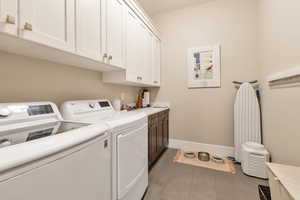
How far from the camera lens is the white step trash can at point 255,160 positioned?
178cm

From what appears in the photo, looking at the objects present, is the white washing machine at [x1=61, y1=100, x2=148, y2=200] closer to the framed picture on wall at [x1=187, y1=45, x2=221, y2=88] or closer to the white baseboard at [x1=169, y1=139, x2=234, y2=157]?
the white baseboard at [x1=169, y1=139, x2=234, y2=157]

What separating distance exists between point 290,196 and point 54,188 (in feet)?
3.68

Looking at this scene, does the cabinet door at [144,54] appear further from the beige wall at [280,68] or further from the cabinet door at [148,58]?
the beige wall at [280,68]

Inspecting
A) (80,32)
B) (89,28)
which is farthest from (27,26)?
(89,28)

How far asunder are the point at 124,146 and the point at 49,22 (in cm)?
105

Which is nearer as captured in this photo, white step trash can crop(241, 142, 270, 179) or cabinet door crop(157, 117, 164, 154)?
white step trash can crop(241, 142, 270, 179)

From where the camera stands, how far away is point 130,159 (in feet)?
3.85

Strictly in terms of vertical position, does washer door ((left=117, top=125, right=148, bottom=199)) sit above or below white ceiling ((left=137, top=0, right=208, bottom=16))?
below

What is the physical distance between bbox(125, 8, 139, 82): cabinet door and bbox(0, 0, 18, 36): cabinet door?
109 centimetres

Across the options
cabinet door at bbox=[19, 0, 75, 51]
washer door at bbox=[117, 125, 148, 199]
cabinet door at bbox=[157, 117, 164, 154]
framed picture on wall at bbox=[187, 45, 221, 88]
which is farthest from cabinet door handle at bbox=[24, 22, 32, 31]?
framed picture on wall at bbox=[187, 45, 221, 88]

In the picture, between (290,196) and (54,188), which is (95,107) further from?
(290,196)

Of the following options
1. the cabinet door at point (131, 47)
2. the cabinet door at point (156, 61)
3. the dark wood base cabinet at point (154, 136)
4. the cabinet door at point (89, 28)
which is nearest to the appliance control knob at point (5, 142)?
the cabinet door at point (89, 28)

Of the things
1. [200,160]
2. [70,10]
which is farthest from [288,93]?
[70,10]

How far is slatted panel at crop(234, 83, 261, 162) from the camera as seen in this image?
211 cm
